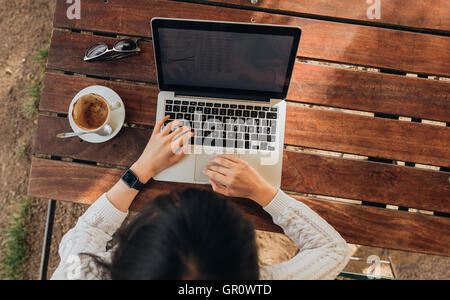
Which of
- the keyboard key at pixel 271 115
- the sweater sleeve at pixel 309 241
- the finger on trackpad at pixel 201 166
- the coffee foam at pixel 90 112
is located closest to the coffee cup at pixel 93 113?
the coffee foam at pixel 90 112

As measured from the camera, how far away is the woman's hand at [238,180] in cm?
100

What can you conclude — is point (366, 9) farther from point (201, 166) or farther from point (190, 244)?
point (190, 244)

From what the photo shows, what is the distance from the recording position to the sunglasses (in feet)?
3.51

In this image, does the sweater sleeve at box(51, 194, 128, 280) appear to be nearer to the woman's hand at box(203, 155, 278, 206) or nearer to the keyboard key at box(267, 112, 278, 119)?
the woman's hand at box(203, 155, 278, 206)

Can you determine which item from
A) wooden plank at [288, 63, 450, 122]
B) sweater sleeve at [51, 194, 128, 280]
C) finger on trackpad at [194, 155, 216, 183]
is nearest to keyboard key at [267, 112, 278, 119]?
wooden plank at [288, 63, 450, 122]

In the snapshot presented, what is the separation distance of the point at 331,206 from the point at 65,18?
130 cm

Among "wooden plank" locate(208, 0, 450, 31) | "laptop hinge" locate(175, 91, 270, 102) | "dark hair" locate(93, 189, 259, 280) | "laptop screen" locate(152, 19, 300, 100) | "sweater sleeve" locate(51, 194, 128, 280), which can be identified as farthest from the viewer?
"wooden plank" locate(208, 0, 450, 31)

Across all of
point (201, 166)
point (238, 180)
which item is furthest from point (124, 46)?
point (238, 180)

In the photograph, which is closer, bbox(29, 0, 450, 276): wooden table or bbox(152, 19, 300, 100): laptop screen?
bbox(152, 19, 300, 100): laptop screen

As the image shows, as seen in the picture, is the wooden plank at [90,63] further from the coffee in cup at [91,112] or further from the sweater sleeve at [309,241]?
Answer: the sweater sleeve at [309,241]

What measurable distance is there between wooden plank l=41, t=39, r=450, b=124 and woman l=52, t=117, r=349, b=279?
306 millimetres

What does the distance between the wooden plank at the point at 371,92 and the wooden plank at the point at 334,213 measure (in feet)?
Result: 1.31

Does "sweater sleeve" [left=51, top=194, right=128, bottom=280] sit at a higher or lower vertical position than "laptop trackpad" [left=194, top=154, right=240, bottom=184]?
lower

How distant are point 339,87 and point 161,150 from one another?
74cm
